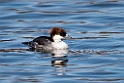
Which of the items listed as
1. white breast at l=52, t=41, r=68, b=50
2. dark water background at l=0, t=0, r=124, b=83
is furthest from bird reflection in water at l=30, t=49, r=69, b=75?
white breast at l=52, t=41, r=68, b=50

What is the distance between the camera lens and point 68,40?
19.8 metres

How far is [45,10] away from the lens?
2456 cm

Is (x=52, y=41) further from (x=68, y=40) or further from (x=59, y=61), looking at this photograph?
(x=59, y=61)

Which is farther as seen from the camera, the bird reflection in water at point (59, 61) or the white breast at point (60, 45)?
the white breast at point (60, 45)

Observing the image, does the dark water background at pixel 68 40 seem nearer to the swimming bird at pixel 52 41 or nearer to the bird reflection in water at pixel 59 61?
the bird reflection in water at pixel 59 61

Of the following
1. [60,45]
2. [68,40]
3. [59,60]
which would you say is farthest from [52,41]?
[59,60]

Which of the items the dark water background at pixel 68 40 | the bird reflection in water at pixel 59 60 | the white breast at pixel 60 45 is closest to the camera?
the dark water background at pixel 68 40

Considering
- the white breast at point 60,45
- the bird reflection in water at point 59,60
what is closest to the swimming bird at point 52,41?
the white breast at point 60,45

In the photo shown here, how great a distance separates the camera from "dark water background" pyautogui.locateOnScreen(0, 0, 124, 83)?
49.8 ft

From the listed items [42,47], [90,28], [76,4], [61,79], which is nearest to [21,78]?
[61,79]

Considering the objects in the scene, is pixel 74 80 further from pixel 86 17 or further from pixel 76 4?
pixel 76 4

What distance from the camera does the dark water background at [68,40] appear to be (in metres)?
15.2

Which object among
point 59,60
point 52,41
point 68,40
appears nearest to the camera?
point 59,60

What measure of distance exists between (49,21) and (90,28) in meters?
1.87
